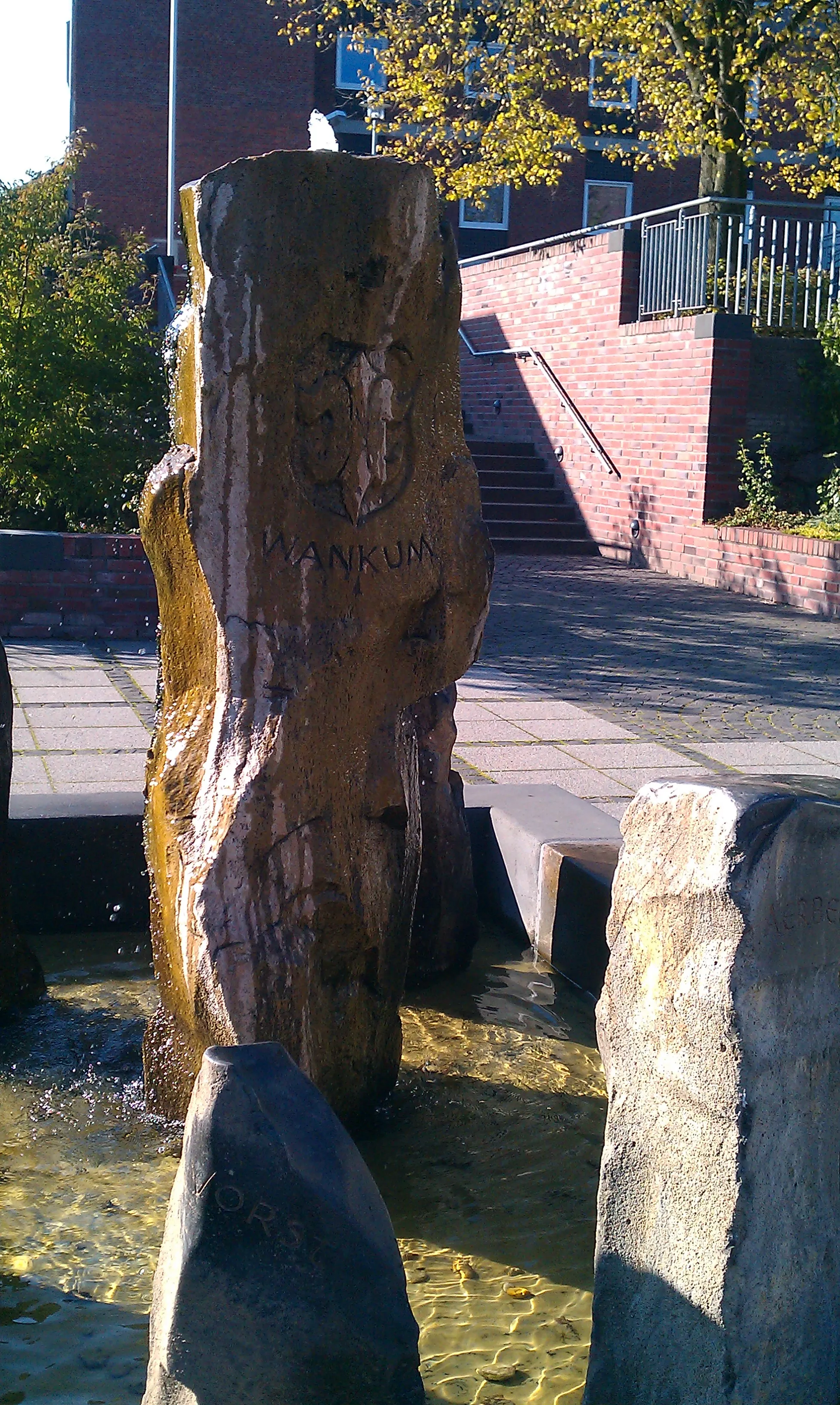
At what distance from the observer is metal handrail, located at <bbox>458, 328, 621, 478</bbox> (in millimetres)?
16391

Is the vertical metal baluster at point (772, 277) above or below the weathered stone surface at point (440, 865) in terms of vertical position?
above

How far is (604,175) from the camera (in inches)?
1160

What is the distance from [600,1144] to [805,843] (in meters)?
1.53

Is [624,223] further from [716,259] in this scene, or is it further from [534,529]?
[534,529]

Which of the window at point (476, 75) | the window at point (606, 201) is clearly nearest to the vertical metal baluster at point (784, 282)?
the window at point (476, 75)

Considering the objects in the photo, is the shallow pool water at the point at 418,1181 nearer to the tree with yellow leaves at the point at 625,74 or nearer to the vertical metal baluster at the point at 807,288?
the vertical metal baluster at the point at 807,288

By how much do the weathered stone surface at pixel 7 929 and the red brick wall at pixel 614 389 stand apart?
11142 mm

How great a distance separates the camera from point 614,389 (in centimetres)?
1622

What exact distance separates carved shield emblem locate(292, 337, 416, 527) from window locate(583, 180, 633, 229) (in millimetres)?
27761

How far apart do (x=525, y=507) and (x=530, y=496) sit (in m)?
0.33

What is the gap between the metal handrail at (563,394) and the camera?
16391 mm

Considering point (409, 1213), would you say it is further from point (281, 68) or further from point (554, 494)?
point (281, 68)

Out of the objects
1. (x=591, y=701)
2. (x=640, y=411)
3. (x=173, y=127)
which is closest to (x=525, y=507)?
(x=640, y=411)

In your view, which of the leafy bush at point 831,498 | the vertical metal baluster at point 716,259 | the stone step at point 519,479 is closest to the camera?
the leafy bush at point 831,498
